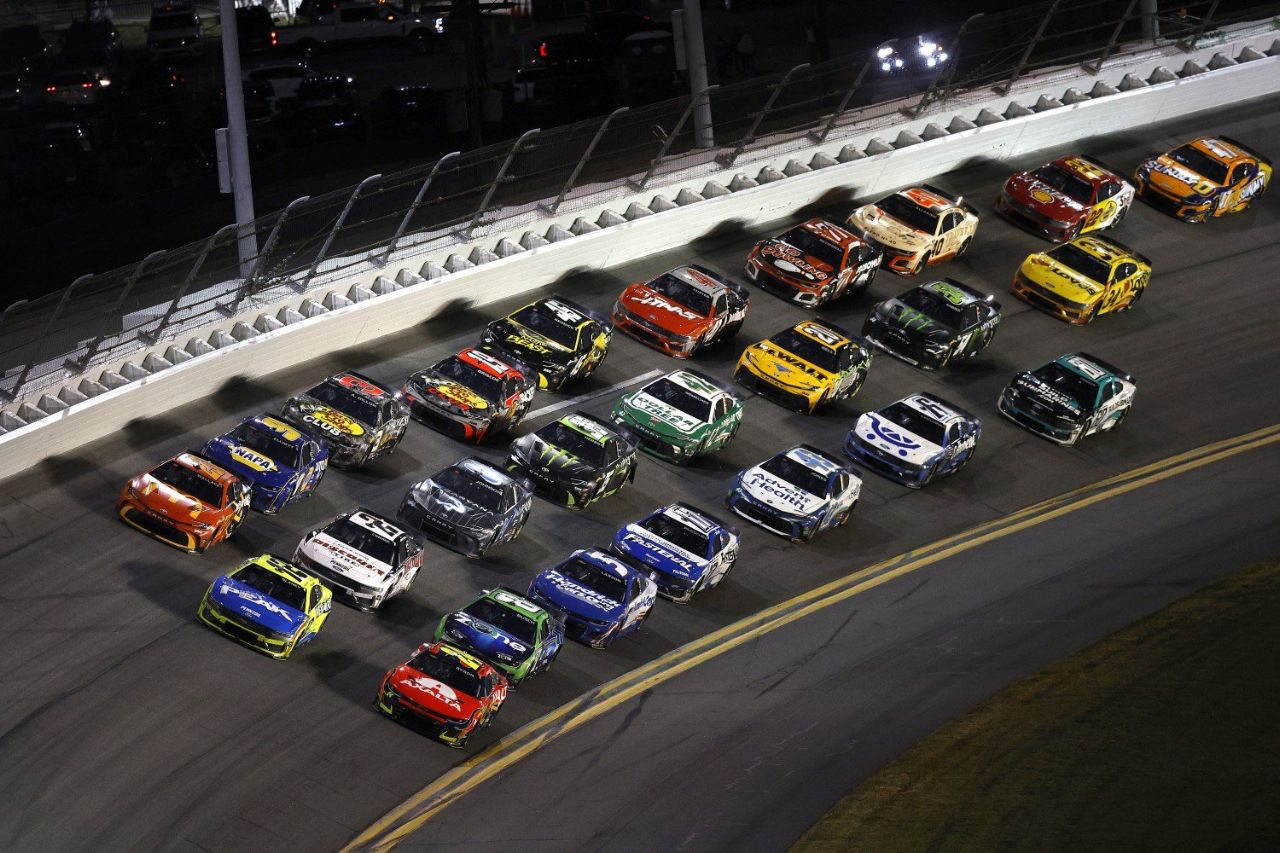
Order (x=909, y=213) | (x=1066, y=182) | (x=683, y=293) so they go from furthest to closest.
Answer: (x=1066, y=182) < (x=909, y=213) < (x=683, y=293)

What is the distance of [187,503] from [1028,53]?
23217mm

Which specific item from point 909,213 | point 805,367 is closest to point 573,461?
point 805,367

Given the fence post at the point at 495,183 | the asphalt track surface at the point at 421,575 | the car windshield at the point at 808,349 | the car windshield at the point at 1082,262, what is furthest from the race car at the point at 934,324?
the fence post at the point at 495,183

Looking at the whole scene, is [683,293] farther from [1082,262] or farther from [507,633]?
[507,633]

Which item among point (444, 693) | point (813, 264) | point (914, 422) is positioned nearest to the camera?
point (444, 693)

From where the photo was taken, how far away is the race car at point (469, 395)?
111 feet

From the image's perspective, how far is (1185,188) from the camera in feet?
144

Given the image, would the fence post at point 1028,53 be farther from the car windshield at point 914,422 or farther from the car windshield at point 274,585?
the car windshield at point 274,585

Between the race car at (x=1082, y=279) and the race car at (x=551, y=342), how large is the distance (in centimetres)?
948

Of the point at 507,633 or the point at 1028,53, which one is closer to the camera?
the point at 507,633

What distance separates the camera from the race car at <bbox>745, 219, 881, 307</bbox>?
39.0 meters

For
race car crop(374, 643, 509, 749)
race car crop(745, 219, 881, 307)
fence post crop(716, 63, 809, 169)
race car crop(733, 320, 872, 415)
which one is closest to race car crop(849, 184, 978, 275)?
race car crop(745, 219, 881, 307)

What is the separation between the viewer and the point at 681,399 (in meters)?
34.4

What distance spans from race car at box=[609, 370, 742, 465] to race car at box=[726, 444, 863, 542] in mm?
1208
